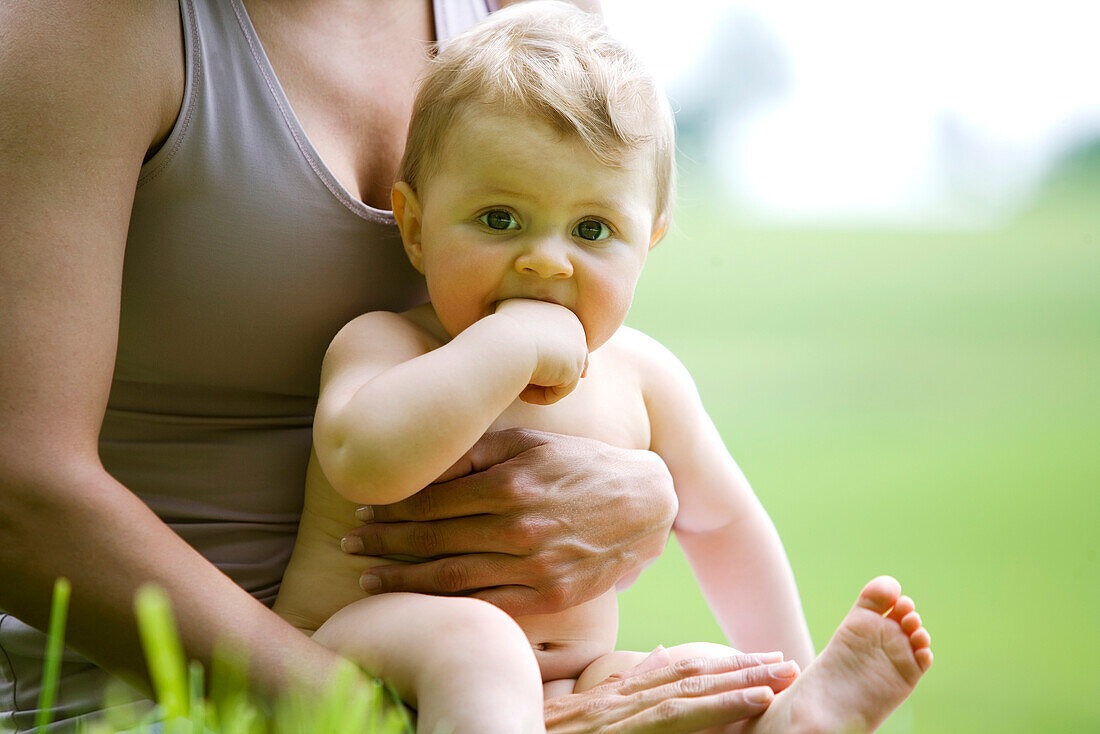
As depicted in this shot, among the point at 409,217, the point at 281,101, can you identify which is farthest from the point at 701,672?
the point at 281,101

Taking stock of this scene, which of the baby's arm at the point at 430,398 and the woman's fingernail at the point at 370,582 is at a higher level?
the baby's arm at the point at 430,398

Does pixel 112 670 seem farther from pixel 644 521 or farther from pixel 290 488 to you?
pixel 644 521

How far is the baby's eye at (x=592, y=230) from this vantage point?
41.6 inches

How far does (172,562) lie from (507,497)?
1.03 feet

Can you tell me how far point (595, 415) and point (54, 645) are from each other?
64 centimetres

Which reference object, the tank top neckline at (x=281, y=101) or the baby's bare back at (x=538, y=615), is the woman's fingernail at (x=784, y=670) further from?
the tank top neckline at (x=281, y=101)

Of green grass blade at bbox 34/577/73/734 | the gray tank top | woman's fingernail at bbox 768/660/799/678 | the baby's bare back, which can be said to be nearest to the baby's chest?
the baby's bare back

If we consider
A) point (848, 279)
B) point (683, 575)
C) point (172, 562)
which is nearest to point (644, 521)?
point (172, 562)

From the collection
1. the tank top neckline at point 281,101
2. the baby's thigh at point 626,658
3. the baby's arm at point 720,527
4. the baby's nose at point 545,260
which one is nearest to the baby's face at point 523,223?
the baby's nose at point 545,260

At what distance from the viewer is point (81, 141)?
92cm

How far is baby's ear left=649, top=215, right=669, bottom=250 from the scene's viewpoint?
121 cm

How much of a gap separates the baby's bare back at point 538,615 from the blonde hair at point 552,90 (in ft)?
0.78

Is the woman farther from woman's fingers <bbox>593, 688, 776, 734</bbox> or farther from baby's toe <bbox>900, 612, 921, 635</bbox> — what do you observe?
baby's toe <bbox>900, 612, 921, 635</bbox>

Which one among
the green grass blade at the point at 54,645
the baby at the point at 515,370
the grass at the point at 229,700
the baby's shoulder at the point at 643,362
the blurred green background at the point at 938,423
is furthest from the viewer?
the blurred green background at the point at 938,423
